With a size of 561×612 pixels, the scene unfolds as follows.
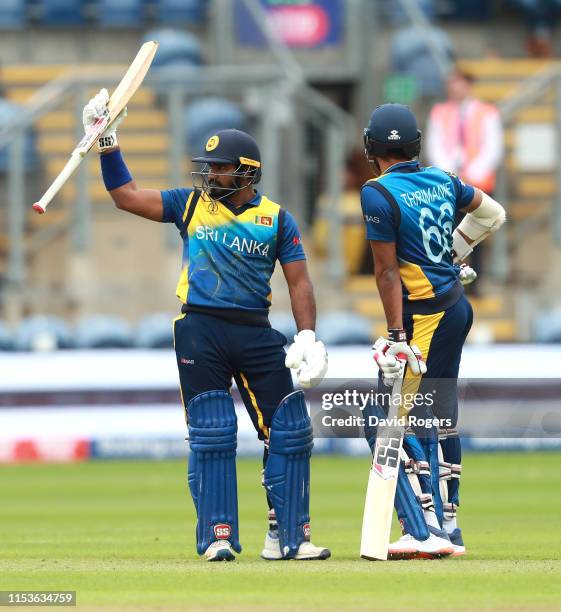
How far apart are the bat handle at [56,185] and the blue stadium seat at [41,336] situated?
297 inches

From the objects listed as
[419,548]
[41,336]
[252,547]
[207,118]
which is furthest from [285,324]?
[419,548]

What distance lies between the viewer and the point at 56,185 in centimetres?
679

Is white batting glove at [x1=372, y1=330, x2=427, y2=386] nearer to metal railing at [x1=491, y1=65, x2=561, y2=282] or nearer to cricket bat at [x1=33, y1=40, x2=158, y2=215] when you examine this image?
cricket bat at [x1=33, y1=40, x2=158, y2=215]

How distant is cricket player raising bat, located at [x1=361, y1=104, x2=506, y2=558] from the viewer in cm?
677

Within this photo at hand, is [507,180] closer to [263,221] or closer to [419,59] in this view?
[419,59]

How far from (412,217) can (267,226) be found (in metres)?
0.57

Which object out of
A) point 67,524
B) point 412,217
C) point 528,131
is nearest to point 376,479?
point 412,217

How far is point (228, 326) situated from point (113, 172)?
0.75 m

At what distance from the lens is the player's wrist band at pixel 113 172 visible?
6918 mm

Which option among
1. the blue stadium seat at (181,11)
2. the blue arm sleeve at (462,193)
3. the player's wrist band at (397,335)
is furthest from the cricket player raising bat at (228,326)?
the blue stadium seat at (181,11)

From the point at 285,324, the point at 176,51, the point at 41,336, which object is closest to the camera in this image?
the point at 41,336

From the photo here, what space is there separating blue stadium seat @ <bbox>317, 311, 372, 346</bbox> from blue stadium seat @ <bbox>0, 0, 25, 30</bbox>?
17.1 ft

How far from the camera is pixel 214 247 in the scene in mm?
6887

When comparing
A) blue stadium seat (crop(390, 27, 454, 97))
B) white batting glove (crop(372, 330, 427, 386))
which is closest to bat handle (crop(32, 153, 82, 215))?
white batting glove (crop(372, 330, 427, 386))
